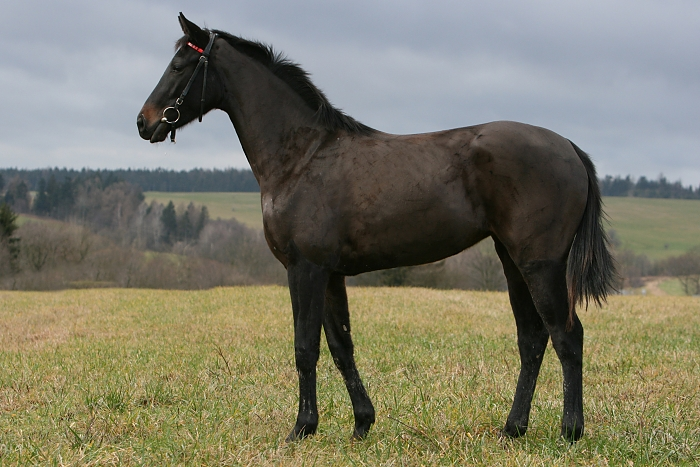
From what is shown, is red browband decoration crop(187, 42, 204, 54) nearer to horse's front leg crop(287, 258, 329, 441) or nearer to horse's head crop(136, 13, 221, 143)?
horse's head crop(136, 13, 221, 143)

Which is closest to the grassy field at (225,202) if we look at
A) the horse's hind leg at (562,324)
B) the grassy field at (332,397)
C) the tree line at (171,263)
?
the tree line at (171,263)

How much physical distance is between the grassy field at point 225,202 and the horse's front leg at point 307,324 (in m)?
90.5

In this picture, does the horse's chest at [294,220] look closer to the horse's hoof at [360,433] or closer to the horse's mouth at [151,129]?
the horse's mouth at [151,129]

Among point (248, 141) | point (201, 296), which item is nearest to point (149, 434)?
point (248, 141)

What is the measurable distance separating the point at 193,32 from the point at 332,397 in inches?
140

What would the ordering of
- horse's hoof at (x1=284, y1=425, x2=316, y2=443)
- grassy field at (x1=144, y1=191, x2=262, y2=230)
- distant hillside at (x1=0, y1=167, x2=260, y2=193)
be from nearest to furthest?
horse's hoof at (x1=284, y1=425, x2=316, y2=443) < grassy field at (x1=144, y1=191, x2=262, y2=230) < distant hillside at (x1=0, y1=167, x2=260, y2=193)

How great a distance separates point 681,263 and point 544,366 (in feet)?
218

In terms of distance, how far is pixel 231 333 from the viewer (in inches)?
449

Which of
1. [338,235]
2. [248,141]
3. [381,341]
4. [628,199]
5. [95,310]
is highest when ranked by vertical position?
[628,199]

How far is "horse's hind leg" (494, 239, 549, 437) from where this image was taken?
4.66 m

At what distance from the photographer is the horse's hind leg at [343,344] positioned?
15.3 ft

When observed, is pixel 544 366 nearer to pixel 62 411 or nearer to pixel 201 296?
pixel 62 411

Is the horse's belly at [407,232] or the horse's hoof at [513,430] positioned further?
the horse's hoof at [513,430]

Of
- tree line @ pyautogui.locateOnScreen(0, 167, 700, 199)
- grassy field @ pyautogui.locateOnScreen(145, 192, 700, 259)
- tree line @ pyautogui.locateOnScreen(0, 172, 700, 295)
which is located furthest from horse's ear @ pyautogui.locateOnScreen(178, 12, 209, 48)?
tree line @ pyautogui.locateOnScreen(0, 167, 700, 199)
